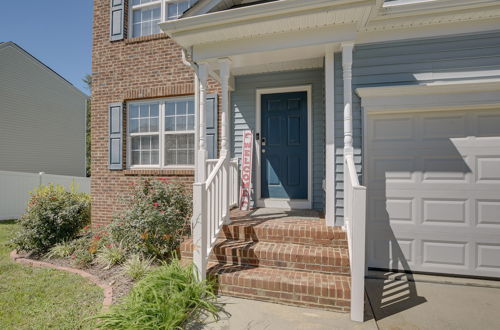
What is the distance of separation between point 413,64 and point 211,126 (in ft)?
11.1

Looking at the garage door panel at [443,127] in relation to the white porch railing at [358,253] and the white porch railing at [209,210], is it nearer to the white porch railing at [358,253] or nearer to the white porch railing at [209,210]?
the white porch railing at [358,253]

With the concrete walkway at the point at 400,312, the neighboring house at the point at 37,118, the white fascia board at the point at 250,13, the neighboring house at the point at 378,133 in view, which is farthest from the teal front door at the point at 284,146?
the neighboring house at the point at 37,118

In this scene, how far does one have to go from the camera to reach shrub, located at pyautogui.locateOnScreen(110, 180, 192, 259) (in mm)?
3938

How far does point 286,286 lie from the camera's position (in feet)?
8.87

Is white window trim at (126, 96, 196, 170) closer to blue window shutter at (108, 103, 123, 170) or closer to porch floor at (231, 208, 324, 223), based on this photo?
blue window shutter at (108, 103, 123, 170)

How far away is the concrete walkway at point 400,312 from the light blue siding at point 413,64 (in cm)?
111

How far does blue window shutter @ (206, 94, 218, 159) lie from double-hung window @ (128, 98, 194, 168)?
44cm

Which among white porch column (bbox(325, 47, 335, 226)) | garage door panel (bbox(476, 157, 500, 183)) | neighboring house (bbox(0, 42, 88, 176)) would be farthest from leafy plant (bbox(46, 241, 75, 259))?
neighboring house (bbox(0, 42, 88, 176))

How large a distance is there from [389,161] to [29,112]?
46.1 ft

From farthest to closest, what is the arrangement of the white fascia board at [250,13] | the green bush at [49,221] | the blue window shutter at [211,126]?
the blue window shutter at [211,126], the green bush at [49,221], the white fascia board at [250,13]

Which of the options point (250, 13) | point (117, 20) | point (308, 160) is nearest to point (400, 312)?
point (308, 160)

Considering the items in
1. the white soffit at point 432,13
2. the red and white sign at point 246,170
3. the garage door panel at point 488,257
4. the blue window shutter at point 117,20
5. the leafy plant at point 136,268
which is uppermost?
the blue window shutter at point 117,20

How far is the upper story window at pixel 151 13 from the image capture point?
532cm

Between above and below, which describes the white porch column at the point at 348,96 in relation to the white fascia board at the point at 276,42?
below
